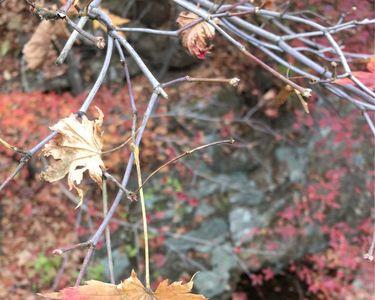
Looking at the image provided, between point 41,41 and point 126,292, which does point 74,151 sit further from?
point 41,41

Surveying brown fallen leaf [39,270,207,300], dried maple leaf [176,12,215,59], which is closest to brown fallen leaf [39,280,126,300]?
brown fallen leaf [39,270,207,300]

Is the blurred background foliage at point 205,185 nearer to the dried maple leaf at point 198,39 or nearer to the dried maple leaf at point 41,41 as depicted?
the dried maple leaf at point 41,41

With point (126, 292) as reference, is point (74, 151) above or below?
above

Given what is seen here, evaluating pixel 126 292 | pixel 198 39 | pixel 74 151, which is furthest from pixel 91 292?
pixel 198 39

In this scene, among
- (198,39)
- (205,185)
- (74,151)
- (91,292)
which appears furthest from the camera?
(205,185)

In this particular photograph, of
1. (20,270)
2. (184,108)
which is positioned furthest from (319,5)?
(20,270)

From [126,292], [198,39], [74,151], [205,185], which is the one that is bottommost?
[205,185]

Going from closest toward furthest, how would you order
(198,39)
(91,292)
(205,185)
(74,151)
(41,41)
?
(91,292) < (74,151) < (198,39) < (41,41) < (205,185)

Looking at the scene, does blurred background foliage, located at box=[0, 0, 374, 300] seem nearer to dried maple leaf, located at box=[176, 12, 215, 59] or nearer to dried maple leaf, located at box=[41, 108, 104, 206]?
dried maple leaf, located at box=[176, 12, 215, 59]
